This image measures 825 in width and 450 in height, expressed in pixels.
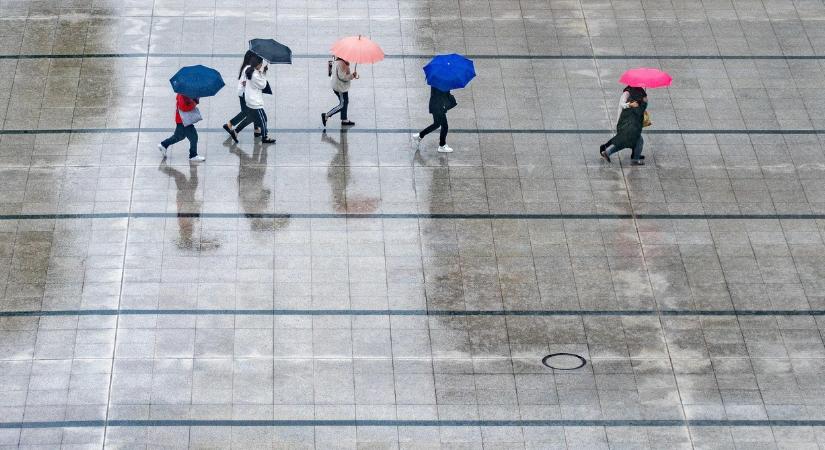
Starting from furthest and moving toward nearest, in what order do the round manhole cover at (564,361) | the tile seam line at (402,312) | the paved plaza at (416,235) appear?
the tile seam line at (402,312) < the round manhole cover at (564,361) < the paved plaza at (416,235)

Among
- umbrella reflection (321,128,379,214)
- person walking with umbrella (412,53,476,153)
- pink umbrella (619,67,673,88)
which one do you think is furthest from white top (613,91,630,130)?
umbrella reflection (321,128,379,214)

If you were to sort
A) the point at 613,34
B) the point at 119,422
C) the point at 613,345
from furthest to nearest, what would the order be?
the point at 613,34 → the point at 613,345 → the point at 119,422

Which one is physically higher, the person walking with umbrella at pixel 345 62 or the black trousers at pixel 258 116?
the person walking with umbrella at pixel 345 62

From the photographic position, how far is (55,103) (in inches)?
792

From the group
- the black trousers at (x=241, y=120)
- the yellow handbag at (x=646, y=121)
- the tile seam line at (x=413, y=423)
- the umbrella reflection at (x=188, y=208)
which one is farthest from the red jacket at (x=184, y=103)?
the yellow handbag at (x=646, y=121)

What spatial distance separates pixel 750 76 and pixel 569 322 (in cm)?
668

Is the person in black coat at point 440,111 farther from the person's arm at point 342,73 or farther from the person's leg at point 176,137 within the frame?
the person's leg at point 176,137

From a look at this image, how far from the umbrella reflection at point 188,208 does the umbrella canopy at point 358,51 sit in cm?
259

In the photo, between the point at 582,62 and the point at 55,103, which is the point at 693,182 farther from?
the point at 55,103

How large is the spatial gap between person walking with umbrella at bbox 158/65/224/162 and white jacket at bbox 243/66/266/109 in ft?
1.88

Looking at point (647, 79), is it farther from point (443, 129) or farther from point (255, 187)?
point (255, 187)

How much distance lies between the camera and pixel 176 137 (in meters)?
19.0

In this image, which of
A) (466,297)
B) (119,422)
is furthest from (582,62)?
(119,422)

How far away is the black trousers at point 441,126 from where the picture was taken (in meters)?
19.2
